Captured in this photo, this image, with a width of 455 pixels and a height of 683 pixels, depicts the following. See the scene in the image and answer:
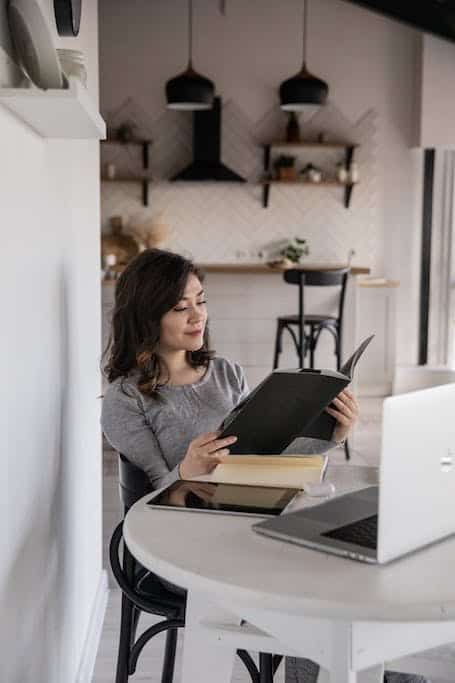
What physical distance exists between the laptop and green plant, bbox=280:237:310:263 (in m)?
5.54

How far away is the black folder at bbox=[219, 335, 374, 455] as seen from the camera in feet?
5.15

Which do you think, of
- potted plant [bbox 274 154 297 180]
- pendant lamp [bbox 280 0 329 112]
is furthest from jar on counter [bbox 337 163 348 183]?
pendant lamp [bbox 280 0 329 112]

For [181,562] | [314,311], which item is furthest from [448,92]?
[181,562]

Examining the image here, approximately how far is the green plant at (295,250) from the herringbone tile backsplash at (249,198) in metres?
0.09

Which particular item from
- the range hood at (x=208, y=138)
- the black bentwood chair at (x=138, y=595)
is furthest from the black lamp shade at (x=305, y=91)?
the black bentwood chair at (x=138, y=595)

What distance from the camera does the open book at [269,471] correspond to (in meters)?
1.68

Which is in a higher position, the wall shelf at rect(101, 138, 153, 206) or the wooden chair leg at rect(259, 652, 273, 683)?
the wall shelf at rect(101, 138, 153, 206)

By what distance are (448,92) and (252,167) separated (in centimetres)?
171

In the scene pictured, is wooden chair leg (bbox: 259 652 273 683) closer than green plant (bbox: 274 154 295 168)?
Yes

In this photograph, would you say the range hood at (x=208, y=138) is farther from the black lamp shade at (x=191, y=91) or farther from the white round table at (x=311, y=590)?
the white round table at (x=311, y=590)

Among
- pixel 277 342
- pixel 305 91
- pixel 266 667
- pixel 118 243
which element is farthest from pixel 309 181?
pixel 266 667

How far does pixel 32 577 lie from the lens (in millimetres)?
1727

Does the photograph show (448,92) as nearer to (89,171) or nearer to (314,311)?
(314,311)

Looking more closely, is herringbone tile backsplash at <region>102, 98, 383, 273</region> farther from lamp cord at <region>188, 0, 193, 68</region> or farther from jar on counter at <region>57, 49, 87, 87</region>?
jar on counter at <region>57, 49, 87, 87</region>
